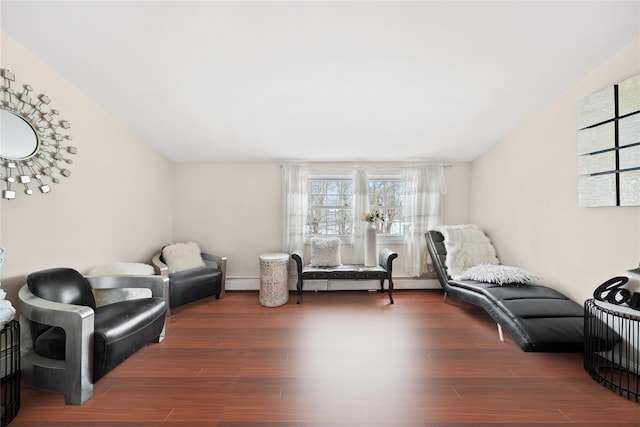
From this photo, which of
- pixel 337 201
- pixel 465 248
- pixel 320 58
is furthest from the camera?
pixel 337 201

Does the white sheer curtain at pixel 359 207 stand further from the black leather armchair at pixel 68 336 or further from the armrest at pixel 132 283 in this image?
the black leather armchair at pixel 68 336

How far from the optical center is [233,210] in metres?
4.45

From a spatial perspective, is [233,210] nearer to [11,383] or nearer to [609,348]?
[11,383]

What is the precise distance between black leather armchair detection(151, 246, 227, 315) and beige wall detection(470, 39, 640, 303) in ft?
13.0

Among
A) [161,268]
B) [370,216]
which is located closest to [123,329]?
[161,268]

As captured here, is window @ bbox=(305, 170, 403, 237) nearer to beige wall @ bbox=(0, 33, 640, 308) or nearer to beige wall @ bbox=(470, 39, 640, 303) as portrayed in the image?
beige wall @ bbox=(0, 33, 640, 308)

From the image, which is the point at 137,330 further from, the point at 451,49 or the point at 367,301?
the point at 451,49

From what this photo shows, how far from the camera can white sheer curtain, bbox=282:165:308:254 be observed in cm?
434

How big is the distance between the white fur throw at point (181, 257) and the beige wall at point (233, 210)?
49 cm

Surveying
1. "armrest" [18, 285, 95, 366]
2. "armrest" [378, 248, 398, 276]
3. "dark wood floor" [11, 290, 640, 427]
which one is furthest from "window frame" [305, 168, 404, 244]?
"armrest" [18, 285, 95, 366]

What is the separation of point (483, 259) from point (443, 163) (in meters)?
1.64

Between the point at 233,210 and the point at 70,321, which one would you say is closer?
the point at 70,321

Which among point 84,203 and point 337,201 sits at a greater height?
point 337,201

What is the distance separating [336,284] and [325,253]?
57cm
